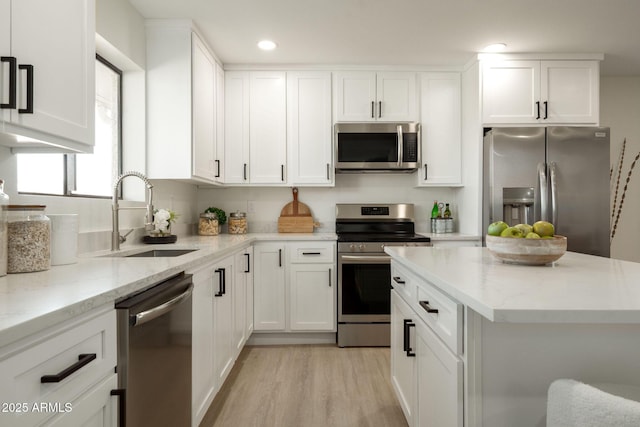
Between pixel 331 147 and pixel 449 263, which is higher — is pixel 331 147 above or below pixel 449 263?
above

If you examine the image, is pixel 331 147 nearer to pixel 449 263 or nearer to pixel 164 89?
pixel 164 89

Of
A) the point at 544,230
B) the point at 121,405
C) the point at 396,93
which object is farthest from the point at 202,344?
the point at 396,93

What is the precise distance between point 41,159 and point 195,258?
88cm

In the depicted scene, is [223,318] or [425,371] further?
[223,318]

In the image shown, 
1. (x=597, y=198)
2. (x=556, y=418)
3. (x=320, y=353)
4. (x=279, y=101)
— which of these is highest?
(x=279, y=101)

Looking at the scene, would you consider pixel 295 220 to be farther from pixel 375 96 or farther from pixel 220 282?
pixel 220 282

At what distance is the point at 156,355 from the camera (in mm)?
1286

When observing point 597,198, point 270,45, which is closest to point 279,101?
point 270,45

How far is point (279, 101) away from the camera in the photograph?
3523mm

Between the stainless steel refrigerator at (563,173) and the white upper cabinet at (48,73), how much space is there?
2794mm

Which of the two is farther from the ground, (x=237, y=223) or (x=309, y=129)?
(x=309, y=129)

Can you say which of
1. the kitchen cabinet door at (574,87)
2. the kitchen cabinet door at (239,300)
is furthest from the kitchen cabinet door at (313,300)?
the kitchen cabinet door at (574,87)

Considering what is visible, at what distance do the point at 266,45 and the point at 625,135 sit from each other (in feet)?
11.6

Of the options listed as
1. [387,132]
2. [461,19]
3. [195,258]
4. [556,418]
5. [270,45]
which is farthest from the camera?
[387,132]
